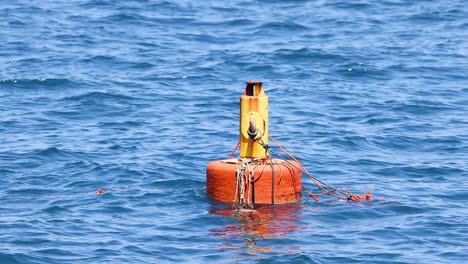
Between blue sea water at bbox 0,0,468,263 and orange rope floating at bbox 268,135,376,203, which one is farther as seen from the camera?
orange rope floating at bbox 268,135,376,203

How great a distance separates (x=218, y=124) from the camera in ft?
55.3

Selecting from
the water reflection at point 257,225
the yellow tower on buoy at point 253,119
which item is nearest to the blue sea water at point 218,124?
the water reflection at point 257,225

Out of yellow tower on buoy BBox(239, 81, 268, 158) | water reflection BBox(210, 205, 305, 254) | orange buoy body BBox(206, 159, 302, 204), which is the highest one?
yellow tower on buoy BBox(239, 81, 268, 158)

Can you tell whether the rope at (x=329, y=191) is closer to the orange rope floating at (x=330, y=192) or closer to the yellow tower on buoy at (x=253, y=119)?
the orange rope floating at (x=330, y=192)

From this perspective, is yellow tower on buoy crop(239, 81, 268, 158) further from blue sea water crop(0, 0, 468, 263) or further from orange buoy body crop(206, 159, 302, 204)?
blue sea water crop(0, 0, 468, 263)

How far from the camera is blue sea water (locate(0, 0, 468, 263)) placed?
34.8 feet

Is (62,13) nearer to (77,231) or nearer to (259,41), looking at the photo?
(259,41)

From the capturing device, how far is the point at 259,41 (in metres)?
24.5

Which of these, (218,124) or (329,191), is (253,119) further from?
(218,124)

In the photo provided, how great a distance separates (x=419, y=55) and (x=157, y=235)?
13.3 metres

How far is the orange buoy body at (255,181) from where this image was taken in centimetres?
1131

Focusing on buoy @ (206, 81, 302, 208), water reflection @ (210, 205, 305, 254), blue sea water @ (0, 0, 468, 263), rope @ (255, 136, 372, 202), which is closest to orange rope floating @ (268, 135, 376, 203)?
rope @ (255, 136, 372, 202)

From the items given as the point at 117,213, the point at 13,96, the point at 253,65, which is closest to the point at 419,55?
the point at 253,65

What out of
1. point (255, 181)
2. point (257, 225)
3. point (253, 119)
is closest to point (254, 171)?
point (255, 181)
